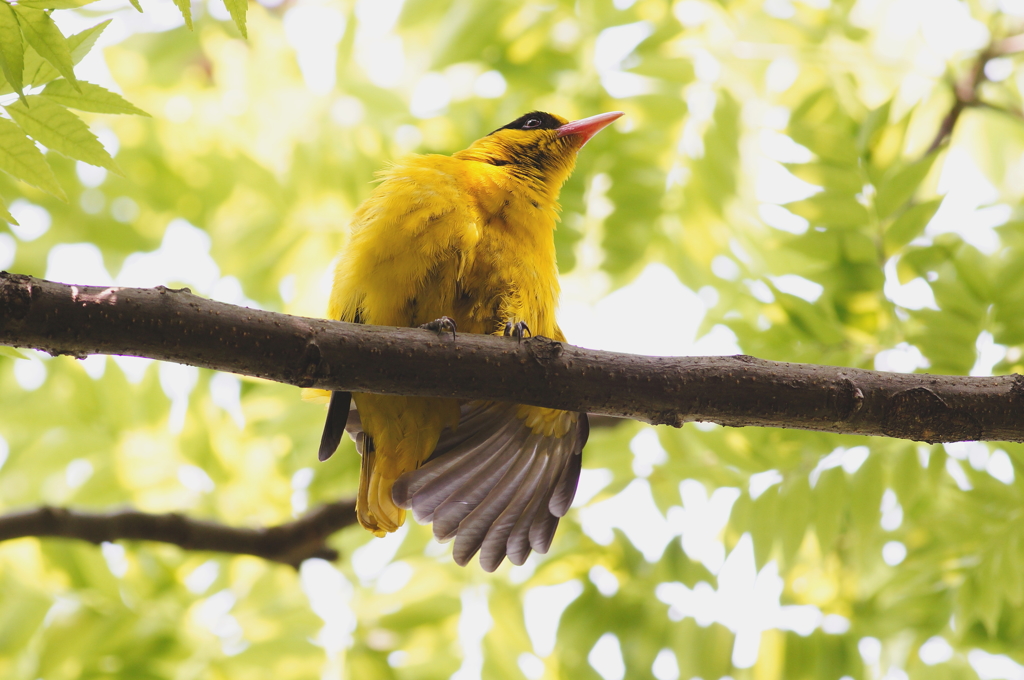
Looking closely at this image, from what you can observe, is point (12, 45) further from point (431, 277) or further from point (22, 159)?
point (431, 277)

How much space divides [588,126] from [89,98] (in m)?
2.49

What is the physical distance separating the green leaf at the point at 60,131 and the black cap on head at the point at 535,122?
240cm

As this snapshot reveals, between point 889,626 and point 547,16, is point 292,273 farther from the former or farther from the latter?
point 889,626

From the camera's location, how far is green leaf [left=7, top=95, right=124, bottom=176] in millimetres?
2041

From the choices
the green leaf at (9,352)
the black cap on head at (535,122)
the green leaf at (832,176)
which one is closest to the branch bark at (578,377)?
the green leaf at (9,352)

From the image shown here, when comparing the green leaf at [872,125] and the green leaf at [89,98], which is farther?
the green leaf at [872,125]

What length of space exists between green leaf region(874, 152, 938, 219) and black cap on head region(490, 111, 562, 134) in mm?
1654

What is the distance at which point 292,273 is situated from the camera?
163 inches

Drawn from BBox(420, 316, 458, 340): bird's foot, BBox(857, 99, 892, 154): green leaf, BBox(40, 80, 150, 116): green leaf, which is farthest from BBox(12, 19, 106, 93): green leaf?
BBox(857, 99, 892, 154): green leaf

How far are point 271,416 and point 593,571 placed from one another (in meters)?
1.63

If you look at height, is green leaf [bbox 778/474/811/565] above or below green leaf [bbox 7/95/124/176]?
below

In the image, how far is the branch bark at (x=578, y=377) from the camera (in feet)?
7.11

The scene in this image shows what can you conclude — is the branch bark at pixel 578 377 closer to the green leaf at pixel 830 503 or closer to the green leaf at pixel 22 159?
the green leaf at pixel 22 159

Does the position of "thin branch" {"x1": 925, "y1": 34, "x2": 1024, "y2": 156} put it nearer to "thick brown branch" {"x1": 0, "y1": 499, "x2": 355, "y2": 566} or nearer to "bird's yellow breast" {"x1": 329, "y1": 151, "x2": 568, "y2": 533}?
"bird's yellow breast" {"x1": 329, "y1": 151, "x2": 568, "y2": 533}
